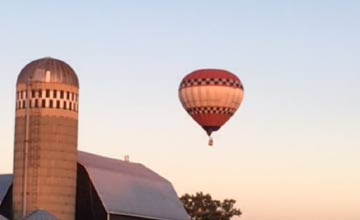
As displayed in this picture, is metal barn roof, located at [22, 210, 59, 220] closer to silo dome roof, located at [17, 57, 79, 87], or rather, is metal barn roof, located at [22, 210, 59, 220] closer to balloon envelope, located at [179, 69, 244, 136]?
silo dome roof, located at [17, 57, 79, 87]

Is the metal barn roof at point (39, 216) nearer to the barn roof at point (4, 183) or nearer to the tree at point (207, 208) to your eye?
the barn roof at point (4, 183)

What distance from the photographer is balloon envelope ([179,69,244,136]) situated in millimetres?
65375

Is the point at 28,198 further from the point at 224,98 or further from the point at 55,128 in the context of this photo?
the point at 224,98

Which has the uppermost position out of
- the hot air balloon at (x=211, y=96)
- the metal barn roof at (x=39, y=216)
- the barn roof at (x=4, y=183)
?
the hot air balloon at (x=211, y=96)

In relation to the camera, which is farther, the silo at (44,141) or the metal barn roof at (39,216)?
the silo at (44,141)

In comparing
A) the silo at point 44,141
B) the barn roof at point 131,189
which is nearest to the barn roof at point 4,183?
the silo at point 44,141

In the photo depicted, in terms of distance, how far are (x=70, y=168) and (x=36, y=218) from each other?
692cm

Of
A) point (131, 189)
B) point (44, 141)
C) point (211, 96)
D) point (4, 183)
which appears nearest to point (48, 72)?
point (44, 141)

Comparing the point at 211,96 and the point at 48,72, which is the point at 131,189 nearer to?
the point at 211,96

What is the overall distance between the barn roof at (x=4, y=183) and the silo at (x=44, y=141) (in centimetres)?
169

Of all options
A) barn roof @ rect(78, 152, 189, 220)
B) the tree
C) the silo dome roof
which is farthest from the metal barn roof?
the tree

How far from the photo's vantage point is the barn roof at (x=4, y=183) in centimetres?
6506

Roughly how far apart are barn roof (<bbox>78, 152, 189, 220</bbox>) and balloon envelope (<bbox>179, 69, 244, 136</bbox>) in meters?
6.67

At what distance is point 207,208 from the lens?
9969 centimetres
